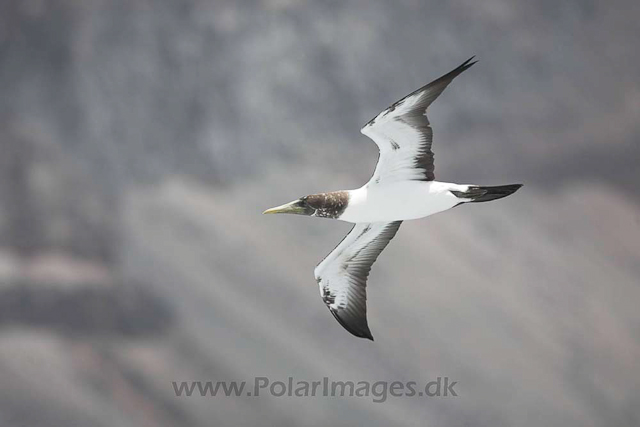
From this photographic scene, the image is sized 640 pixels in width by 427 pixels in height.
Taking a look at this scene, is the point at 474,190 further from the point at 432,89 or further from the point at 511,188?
the point at 432,89

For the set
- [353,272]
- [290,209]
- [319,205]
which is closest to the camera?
[319,205]

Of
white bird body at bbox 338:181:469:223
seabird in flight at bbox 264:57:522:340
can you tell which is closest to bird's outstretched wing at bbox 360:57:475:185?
seabird in flight at bbox 264:57:522:340

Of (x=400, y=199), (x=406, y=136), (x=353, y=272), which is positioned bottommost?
(x=353, y=272)

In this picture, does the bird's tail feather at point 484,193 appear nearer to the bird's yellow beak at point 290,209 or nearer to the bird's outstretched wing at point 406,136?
the bird's outstretched wing at point 406,136

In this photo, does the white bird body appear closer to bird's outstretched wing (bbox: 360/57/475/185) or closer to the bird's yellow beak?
bird's outstretched wing (bbox: 360/57/475/185)

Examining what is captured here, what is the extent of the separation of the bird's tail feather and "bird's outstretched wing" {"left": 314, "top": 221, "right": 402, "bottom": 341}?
113 inches

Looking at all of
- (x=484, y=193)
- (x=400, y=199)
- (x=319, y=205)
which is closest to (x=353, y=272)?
(x=319, y=205)

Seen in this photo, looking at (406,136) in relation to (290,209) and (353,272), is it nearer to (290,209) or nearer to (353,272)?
(290,209)

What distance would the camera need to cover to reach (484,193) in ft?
49.8

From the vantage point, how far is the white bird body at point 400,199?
15.6 meters

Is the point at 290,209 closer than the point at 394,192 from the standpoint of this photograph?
No

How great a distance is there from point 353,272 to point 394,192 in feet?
10.2

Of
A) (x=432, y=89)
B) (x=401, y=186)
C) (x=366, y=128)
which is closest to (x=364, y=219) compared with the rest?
(x=401, y=186)

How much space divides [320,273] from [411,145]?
4588mm
